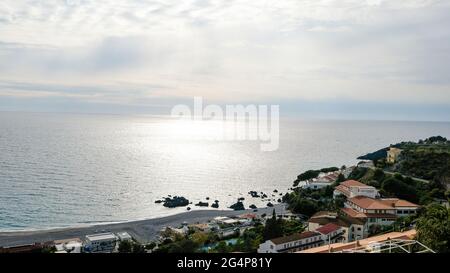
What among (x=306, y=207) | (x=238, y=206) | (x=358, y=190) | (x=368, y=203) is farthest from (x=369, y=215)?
(x=238, y=206)

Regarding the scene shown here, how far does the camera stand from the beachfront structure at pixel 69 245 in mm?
10453

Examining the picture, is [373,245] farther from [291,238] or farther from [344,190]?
[344,190]

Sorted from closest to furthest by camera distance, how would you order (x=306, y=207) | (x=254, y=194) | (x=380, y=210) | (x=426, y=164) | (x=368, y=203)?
(x=380, y=210), (x=368, y=203), (x=306, y=207), (x=426, y=164), (x=254, y=194)

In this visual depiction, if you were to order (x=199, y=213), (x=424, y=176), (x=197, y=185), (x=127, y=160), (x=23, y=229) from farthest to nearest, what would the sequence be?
1. (x=127, y=160)
2. (x=197, y=185)
3. (x=199, y=213)
4. (x=424, y=176)
5. (x=23, y=229)

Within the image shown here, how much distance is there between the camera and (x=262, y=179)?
26641 millimetres

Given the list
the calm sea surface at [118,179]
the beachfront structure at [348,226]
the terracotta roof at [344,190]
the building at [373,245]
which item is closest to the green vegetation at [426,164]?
the terracotta roof at [344,190]

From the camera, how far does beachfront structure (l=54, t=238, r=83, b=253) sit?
1045 centimetres

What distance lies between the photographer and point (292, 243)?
29.4 ft

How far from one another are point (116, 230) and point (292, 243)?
785cm
